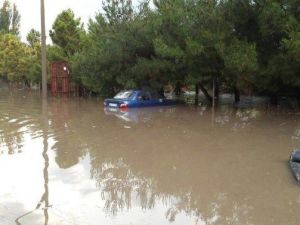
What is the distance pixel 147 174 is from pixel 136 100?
13.7m

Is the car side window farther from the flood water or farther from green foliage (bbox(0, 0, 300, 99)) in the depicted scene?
the flood water

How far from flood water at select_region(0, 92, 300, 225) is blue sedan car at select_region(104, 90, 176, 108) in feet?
20.5

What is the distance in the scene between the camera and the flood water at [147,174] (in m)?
6.07

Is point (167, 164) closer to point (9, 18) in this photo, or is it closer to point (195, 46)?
point (195, 46)

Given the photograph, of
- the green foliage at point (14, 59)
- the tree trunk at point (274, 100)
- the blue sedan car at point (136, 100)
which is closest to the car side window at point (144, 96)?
the blue sedan car at point (136, 100)

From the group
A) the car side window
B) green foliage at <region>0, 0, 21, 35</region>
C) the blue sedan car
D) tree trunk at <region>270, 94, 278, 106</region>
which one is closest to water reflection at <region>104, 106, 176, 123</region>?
the blue sedan car

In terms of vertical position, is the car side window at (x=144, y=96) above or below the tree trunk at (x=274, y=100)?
above

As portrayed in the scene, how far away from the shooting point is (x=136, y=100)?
21.9m

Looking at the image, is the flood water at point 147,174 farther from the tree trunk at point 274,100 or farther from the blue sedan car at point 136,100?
the tree trunk at point 274,100

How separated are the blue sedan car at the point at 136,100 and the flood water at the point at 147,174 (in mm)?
6252

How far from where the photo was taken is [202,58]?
64.6ft

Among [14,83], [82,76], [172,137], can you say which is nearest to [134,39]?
[82,76]

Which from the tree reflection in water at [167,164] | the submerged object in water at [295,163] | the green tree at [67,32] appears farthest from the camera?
the green tree at [67,32]

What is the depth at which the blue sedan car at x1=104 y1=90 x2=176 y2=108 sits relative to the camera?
845 inches
